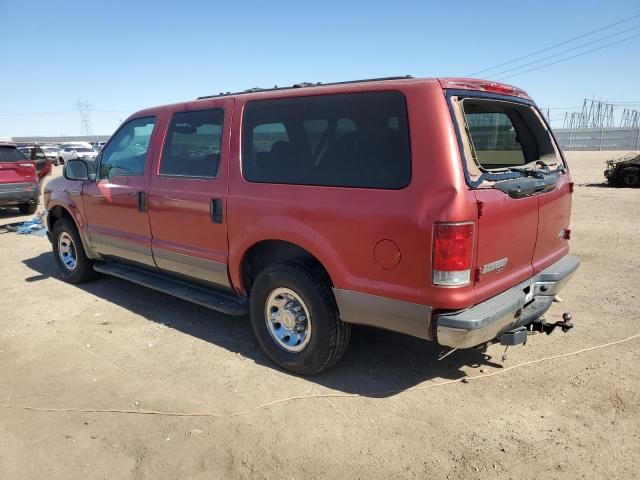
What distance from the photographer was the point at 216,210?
387cm

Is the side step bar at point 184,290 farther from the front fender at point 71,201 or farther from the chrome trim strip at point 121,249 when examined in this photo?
the front fender at point 71,201

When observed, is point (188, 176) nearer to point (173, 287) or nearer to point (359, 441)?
point (173, 287)

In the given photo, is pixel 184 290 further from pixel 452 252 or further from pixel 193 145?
pixel 452 252

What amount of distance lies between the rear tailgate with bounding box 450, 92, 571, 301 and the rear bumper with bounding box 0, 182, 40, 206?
10.5 meters

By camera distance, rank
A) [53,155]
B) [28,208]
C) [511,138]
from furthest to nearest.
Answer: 1. [53,155]
2. [28,208]
3. [511,138]

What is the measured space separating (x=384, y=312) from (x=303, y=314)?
2.40 ft

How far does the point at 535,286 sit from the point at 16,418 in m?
3.66

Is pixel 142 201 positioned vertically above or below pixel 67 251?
above

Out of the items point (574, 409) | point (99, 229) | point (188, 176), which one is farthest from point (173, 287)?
point (574, 409)

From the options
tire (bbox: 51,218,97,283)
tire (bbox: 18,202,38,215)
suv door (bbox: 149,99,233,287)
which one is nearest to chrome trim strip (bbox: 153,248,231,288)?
suv door (bbox: 149,99,233,287)

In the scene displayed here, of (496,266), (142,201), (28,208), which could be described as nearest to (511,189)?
(496,266)

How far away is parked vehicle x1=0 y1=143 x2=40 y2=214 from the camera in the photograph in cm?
1052

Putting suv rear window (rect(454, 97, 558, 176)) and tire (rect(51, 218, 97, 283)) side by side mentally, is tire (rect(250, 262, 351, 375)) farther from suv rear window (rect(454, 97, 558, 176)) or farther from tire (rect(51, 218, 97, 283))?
tire (rect(51, 218, 97, 283))

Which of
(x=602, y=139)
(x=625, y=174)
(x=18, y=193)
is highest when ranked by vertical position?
(x=18, y=193)
